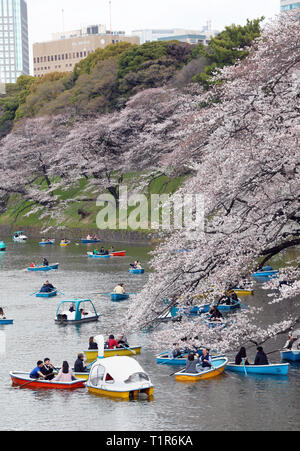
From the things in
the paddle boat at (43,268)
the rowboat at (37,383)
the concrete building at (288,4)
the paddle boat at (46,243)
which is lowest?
the rowboat at (37,383)

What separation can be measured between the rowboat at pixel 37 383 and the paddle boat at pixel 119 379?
68 cm

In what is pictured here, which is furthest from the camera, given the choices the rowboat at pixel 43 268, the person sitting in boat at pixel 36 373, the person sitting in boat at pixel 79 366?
the rowboat at pixel 43 268

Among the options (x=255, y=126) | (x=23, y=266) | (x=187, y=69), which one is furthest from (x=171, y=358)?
(x=187, y=69)

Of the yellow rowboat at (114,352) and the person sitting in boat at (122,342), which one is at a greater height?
the person sitting in boat at (122,342)

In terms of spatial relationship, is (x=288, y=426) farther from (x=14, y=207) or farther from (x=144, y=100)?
(x=14, y=207)

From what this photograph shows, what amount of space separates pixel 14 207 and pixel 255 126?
8133cm

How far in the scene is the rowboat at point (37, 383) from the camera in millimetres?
26281

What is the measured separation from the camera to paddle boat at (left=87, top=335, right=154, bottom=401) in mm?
24766

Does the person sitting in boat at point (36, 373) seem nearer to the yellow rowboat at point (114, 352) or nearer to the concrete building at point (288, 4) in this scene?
the yellow rowboat at point (114, 352)

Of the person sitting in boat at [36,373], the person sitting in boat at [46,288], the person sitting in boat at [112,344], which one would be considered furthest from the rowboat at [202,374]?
the person sitting in boat at [46,288]

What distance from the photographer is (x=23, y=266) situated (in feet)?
209

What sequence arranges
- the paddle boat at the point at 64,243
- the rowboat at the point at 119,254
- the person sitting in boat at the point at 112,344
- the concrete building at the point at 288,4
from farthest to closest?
the concrete building at the point at 288,4 → the paddle boat at the point at 64,243 → the rowboat at the point at 119,254 → the person sitting in boat at the point at 112,344

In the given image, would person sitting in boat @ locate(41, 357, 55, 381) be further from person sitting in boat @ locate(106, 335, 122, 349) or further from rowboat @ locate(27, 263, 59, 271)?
rowboat @ locate(27, 263, 59, 271)

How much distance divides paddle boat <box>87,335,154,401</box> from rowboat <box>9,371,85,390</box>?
0.68 metres
